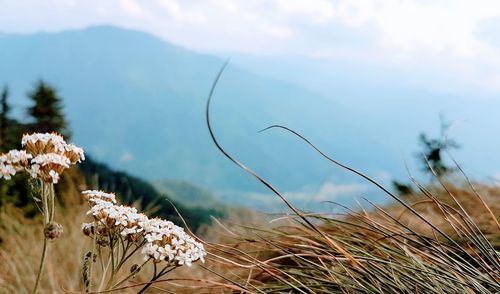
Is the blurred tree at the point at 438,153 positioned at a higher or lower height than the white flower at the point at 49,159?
higher

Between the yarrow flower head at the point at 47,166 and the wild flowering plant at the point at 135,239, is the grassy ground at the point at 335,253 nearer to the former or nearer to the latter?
the wild flowering plant at the point at 135,239

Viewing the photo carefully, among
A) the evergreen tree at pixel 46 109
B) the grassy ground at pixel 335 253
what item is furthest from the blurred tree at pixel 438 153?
the evergreen tree at pixel 46 109

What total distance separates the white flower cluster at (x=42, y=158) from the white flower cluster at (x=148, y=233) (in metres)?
0.15

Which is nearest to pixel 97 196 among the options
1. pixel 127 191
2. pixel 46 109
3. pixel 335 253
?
pixel 335 253

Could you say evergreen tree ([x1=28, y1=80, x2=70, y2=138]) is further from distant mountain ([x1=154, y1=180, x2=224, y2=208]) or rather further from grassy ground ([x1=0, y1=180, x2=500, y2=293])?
distant mountain ([x1=154, y1=180, x2=224, y2=208])

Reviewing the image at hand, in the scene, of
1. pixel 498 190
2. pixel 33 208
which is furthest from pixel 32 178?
pixel 33 208

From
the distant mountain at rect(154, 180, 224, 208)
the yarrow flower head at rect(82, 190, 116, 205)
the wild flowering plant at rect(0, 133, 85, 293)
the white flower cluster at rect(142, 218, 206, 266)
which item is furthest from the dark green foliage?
the distant mountain at rect(154, 180, 224, 208)

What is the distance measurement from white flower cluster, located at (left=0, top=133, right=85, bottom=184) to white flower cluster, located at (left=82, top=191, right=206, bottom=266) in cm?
15

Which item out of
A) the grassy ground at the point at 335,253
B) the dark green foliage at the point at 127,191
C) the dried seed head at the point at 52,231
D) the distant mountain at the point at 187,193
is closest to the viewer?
the dried seed head at the point at 52,231

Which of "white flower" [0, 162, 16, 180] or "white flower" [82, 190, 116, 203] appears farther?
"white flower" [82, 190, 116, 203]

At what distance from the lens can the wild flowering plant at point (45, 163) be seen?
67.1 inches

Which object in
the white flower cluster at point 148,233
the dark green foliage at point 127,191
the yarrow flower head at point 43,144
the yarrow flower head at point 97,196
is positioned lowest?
the white flower cluster at point 148,233

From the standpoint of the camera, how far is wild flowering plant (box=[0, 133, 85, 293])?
1.70 m

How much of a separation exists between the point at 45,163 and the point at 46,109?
15456 millimetres
